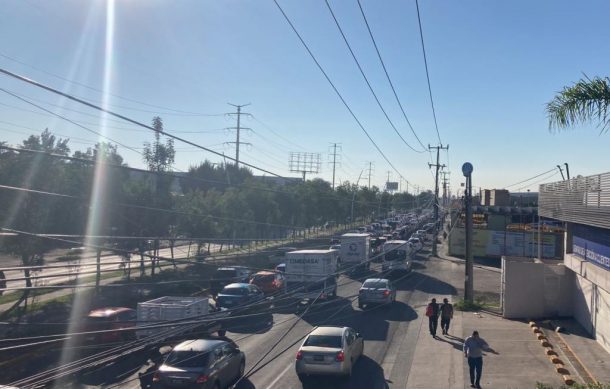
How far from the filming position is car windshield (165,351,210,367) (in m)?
11.1

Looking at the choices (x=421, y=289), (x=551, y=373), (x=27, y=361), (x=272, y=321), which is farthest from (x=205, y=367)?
(x=421, y=289)

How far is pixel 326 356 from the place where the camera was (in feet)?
41.8

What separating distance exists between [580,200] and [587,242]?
195 centimetres

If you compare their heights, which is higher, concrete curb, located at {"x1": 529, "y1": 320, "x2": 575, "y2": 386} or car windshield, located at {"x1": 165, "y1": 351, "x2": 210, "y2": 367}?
car windshield, located at {"x1": 165, "y1": 351, "x2": 210, "y2": 367}

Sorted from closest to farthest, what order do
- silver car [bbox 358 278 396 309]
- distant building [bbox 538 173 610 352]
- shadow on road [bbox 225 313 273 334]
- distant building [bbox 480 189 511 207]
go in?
distant building [bbox 538 173 610 352] → shadow on road [bbox 225 313 273 334] → silver car [bbox 358 278 396 309] → distant building [bbox 480 189 511 207]

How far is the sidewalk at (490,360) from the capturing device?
13008mm

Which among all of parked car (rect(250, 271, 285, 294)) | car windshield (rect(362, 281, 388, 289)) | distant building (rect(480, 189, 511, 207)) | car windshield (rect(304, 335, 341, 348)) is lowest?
parked car (rect(250, 271, 285, 294))

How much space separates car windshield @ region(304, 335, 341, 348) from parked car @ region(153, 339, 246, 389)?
5.94 feet

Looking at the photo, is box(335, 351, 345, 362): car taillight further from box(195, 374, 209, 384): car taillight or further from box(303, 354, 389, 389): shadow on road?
box(195, 374, 209, 384): car taillight

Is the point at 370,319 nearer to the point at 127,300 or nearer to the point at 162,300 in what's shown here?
the point at 162,300

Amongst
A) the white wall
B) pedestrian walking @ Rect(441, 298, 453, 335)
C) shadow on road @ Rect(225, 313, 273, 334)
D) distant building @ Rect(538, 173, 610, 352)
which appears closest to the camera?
distant building @ Rect(538, 173, 610, 352)

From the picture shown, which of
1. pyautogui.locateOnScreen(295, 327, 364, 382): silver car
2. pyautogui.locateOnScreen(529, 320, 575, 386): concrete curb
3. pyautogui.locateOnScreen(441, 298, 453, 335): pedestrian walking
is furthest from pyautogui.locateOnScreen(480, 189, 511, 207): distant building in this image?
pyautogui.locateOnScreen(295, 327, 364, 382): silver car

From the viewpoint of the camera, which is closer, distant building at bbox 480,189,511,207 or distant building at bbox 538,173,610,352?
distant building at bbox 538,173,610,352

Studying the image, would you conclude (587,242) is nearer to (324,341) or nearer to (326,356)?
(324,341)
